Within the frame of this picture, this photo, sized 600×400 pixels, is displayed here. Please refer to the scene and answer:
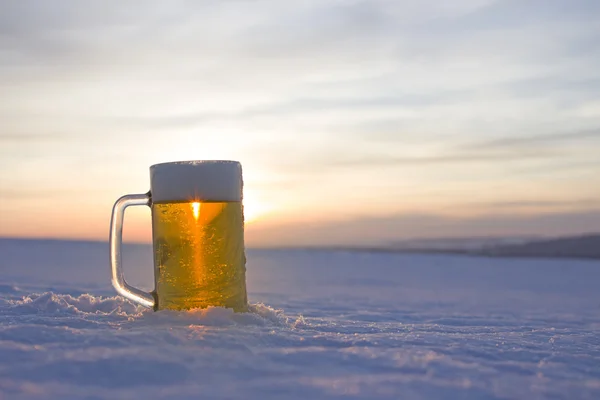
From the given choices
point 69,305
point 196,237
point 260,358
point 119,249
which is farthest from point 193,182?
point 260,358

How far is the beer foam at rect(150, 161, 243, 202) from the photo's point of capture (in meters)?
2.14

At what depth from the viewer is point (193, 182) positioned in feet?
7.07

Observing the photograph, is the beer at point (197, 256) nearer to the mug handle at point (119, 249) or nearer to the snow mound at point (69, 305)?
the mug handle at point (119, 249)

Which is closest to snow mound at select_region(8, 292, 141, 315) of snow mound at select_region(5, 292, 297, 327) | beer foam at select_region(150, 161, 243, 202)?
snow mound at select_region(5, 292, 297, 327)

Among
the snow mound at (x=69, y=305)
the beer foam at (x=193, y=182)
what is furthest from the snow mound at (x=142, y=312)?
the beer foam at (x=193, y=182)

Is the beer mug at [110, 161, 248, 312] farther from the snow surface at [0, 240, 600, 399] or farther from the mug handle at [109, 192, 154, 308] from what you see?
the snow surface at [0, 240, 600, 399]

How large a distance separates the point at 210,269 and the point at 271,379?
0.80 m

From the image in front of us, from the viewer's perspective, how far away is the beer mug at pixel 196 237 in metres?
2.08

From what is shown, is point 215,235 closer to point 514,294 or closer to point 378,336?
point 378,336

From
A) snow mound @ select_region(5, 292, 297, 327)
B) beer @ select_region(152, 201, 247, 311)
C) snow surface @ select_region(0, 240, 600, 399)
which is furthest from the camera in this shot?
beer @ select_region(152, 201, 247, 311)

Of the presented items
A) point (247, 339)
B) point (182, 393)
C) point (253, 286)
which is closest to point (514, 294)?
point (253, 286)

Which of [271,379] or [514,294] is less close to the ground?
[271,379]

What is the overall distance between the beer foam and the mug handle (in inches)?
4.5

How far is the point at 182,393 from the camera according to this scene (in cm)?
124
